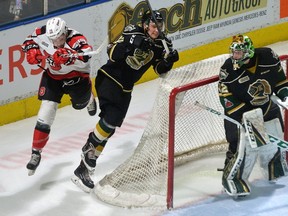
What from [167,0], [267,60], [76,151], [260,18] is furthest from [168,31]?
[267,60]

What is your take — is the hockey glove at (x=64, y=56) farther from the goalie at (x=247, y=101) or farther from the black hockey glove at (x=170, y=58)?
the goalie at (x=247, y=101)

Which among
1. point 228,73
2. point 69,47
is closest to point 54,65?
point 69,47

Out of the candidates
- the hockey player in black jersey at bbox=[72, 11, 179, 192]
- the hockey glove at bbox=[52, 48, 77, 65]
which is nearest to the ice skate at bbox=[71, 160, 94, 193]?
the hockey player in black jersey at bbox=[72, 11, 179, 192]

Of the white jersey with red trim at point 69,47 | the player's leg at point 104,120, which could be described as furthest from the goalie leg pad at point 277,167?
the white jersey with red trim at point 69,47

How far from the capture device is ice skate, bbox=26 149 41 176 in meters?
7.39

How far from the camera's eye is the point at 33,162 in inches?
292

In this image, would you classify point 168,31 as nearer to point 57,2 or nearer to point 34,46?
point 57,2

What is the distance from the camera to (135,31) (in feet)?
23.4

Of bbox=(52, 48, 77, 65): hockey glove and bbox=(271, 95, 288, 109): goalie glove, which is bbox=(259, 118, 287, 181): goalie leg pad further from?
bbox=(52, 48, 77, 65): hockey glove

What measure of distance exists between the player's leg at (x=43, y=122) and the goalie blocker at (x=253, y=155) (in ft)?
3.97

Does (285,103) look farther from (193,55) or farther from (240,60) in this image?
(193,55)

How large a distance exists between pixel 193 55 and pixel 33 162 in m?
2.77

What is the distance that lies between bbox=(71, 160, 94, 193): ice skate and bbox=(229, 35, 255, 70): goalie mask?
124 centimetres

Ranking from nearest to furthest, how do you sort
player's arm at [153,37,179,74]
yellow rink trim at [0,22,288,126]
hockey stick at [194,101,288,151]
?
hockey stick at [194,101,288,151] < player's arm at [153,37,179,74] < yellow rink trim at [0,22,288,126]
